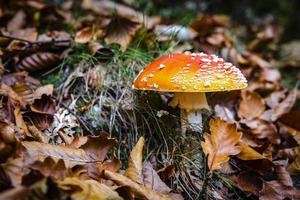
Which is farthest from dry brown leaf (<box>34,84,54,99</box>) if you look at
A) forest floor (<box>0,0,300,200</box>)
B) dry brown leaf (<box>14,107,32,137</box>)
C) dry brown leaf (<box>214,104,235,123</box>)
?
dry brown leaf (<box>214,104,235,123</box>)

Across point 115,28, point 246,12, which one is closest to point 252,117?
point 115,28

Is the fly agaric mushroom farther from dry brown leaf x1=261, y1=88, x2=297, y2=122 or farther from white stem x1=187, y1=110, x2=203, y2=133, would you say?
dry brown leaf x1=261, y1=88, x2=297, y2=122

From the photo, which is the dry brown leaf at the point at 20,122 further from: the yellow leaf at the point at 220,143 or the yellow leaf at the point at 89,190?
the yellow leaf at the point at 220,143

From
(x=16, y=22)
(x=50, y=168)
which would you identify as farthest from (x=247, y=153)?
(x=16, y=22)

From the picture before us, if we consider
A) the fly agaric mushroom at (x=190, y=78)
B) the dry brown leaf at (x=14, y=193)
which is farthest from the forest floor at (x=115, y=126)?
the fly agaric mushroom at (x=190, y=78)

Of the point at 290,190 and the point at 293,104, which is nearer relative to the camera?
the point at 290,190

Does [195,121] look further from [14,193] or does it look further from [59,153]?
[14,193]

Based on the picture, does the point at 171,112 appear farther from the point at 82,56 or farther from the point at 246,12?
the point at 246,12
